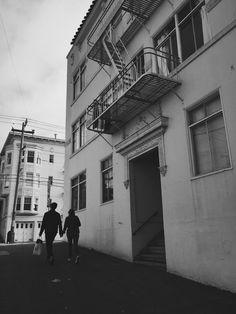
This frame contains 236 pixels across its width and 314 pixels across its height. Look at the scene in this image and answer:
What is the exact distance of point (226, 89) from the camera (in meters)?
8.27

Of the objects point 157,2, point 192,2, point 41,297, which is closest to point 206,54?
point 192,2

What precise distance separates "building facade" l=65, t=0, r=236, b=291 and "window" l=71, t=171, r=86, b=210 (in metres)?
0.82

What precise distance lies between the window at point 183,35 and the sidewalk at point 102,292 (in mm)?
6886

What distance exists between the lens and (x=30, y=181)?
43.5m

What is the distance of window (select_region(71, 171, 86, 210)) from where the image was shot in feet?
56.9

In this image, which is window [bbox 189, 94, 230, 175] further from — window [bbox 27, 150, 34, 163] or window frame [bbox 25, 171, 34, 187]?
window [bbox 27, 150, 34, 163]

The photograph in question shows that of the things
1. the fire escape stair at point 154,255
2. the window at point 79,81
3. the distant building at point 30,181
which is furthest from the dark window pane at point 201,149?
the distant building at point 30,181

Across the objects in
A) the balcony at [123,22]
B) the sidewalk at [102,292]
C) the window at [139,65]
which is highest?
the balcony at [123,22]

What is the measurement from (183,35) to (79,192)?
34.3ft

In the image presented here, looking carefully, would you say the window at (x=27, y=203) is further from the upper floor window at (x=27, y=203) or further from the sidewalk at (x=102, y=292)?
the sidewalk at (x=102, y=292)

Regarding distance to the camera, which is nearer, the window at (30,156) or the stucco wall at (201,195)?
the stucco wall at (201,195)

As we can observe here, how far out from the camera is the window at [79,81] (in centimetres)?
1953

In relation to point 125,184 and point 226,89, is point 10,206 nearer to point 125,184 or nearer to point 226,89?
point 125,184

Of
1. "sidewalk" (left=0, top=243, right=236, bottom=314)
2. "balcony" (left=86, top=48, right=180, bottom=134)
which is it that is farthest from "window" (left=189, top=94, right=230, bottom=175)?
"sidewalk" (left=0, top=243, right=236, bottom=314)
